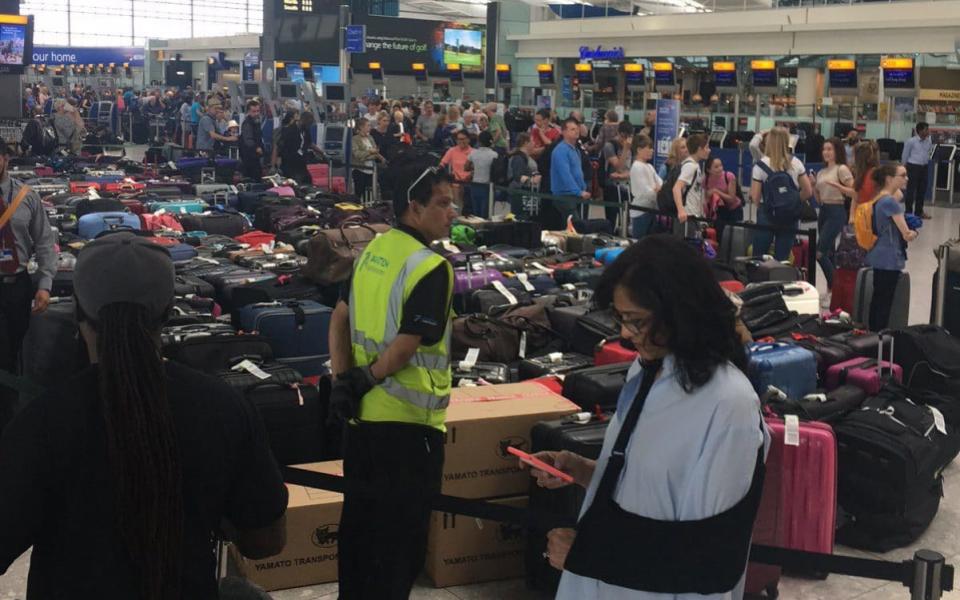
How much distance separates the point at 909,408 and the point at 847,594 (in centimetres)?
127

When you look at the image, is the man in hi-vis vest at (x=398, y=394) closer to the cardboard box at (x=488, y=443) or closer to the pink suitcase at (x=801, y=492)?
the cardboard box at (x=488, y=443)

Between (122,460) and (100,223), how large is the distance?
836 centimetres

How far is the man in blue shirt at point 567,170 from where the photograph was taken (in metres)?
11.6

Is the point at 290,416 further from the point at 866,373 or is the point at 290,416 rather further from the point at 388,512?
the point at 866,373

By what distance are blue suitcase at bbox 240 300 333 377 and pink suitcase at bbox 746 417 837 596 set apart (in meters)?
2.92

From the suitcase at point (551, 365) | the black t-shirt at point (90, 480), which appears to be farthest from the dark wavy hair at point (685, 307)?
the suitcase at point (551, 365)

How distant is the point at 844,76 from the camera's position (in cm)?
2084

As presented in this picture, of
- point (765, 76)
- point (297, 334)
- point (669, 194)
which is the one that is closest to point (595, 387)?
point (297, 334)

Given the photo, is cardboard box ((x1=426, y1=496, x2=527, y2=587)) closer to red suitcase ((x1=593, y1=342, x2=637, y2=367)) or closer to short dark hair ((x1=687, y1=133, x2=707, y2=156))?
red suitcase ((x1=593, y1=342, x2=637, y2=367))

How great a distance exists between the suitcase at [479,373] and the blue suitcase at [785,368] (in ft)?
4.11

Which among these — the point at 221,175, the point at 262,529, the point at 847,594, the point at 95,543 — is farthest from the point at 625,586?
the point at 221,175

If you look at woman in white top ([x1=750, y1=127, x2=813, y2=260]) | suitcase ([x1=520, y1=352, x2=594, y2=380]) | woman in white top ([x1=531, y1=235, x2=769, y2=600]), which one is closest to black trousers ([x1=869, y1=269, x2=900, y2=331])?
woman in white top ([x1=750, y1=127, x2=813, y2=260])

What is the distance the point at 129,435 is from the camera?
178 cm

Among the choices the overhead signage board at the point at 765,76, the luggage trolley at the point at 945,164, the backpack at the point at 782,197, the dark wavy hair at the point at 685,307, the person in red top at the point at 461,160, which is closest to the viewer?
the dark wavy hair at the point at 685,307
